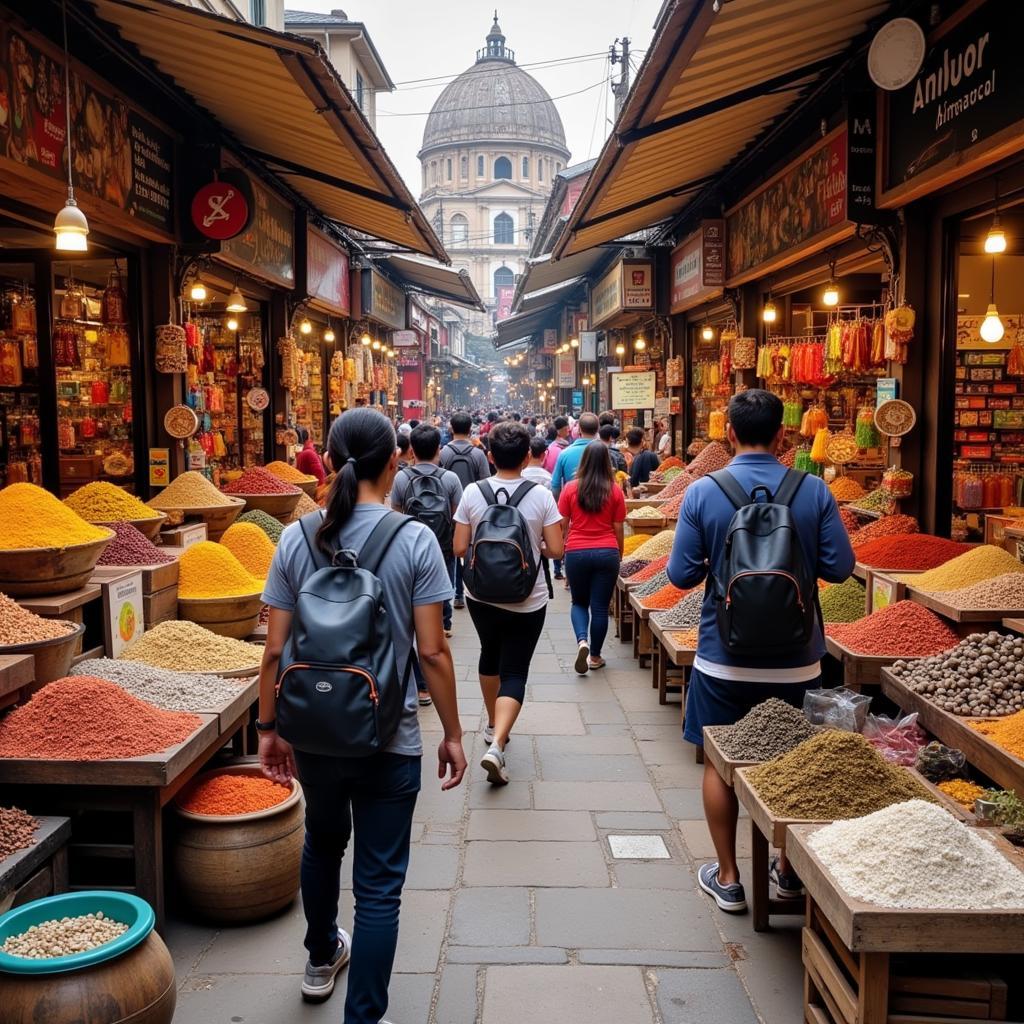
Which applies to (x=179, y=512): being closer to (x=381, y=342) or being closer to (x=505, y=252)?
(x=381, y=342)

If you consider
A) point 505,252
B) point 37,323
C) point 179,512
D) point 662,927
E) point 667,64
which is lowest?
point 662,927

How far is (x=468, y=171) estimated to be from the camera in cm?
9500

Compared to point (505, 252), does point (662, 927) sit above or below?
below

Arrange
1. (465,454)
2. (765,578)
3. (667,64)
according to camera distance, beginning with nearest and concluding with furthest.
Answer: (765,578) < (667,64) < (465,454)

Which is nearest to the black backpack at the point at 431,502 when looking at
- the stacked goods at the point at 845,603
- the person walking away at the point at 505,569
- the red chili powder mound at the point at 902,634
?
the person walking away at the point at 505,569

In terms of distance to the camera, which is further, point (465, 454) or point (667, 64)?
point (465, 454)

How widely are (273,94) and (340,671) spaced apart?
5.58 meters

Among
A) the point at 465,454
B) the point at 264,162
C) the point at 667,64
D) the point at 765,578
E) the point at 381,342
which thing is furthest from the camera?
the point at 381,342

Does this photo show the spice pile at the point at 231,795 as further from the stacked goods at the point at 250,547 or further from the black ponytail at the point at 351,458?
the stacked goods at the point at 250,547

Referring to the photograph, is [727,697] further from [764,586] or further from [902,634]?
[902,634]

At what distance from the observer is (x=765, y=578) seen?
352 centimetres

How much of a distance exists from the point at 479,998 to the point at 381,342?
66.4 feet

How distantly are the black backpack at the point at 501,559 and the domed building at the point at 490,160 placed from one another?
9034cm

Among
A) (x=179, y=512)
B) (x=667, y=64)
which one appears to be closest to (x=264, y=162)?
(x=179, y=512)
